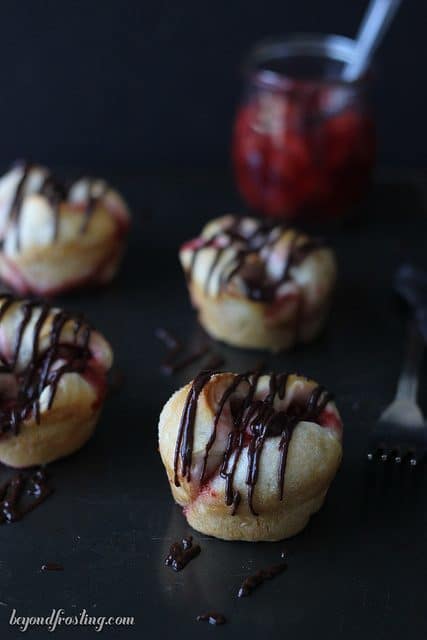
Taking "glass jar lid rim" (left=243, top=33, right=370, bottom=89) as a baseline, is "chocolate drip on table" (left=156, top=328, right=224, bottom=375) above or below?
below

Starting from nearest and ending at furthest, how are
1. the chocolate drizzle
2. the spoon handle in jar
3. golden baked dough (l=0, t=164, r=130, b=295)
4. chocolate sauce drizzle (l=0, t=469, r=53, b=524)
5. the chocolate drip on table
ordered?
the chocolate drizzle
chocolate sauce drizzle (l=0, t=469, r=53, b=524)
the chocolate drip on table
golden baked dough (l=0, t=164, r=130, b=295)
the spoon handle in jar

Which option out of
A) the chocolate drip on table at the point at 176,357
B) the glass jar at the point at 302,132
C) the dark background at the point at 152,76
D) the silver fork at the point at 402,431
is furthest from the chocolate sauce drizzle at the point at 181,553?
the dark background at the point at 152,76

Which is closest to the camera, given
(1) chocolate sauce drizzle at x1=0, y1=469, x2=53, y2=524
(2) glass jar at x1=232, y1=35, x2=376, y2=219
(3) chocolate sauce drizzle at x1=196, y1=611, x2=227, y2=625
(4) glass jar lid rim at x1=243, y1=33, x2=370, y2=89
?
(3) chocolate sauce drizzle at x1=196, y1=611, x2=227, y2=625

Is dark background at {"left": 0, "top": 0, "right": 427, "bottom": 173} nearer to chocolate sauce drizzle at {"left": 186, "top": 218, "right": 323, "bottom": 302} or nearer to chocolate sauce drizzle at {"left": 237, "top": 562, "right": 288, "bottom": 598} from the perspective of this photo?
chocolate sauce drizzle at {"left": 186, "top": 218, "right": 323, "bottom": 302}

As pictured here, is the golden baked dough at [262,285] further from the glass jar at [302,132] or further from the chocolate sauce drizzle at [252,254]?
the glass jar at [302,132]

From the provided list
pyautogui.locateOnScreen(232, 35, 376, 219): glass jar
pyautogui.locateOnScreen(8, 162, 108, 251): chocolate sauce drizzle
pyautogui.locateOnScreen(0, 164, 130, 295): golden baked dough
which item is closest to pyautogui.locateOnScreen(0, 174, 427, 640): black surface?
pyautogui.locateOnScreen(0, 164, 130, 295): golden baked dough

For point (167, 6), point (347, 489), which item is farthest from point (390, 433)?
point (167, 6)

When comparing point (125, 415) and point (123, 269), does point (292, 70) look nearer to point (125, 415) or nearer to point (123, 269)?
point (123, 269)
